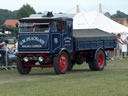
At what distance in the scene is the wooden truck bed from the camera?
19.4 m

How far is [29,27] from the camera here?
18453mm

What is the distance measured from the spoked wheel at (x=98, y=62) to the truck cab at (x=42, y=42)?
2.03 meters

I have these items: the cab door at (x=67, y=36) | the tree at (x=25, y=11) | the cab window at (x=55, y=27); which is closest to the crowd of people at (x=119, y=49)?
the cab door at (x=67, y=36)

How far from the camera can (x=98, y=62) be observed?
67.9 ft

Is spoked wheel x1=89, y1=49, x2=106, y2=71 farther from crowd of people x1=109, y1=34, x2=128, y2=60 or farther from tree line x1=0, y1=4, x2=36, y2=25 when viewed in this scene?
tree line x1=0, y1=4, x2=36, y2=25

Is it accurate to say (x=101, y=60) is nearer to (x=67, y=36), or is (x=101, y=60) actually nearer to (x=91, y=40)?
(x=91, y=40)

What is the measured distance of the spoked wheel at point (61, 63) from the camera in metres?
17.9

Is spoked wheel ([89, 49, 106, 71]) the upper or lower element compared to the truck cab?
lower

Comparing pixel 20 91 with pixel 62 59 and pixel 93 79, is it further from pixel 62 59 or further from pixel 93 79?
pixel 62 59

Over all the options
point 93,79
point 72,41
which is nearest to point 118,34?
point 72,41

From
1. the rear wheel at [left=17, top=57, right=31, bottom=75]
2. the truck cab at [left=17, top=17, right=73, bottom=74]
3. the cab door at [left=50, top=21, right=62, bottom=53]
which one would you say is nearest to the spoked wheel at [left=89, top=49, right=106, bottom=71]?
the truck cab at [left=17, top=17, right=73, bottom=74]

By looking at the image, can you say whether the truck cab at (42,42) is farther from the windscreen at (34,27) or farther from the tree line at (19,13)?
the tree line at (19,13)

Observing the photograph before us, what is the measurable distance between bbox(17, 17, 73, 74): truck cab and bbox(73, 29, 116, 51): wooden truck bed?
67 centimetres

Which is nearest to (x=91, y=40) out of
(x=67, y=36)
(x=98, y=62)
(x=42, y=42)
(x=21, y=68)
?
(x=98, y=62)
